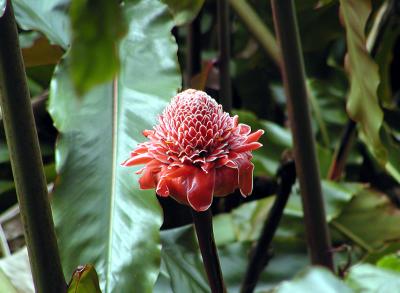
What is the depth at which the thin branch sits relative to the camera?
62 cm

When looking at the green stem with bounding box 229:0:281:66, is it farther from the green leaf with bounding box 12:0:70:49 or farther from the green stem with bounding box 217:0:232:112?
the green leaf with bounding box 12:0:70:49

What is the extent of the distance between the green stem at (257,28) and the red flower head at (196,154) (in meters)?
0.46

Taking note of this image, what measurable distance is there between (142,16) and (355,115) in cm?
24

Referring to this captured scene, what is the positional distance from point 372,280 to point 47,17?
19.2 inches

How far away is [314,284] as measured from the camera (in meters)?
0.35

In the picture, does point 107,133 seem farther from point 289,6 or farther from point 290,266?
point 290,266

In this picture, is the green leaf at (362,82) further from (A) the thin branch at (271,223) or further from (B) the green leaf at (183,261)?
(B) the green leaf at (183,261)

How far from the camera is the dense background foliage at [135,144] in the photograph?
15.6 inches

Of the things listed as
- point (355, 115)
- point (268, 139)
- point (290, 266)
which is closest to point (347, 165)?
point (268, 139)

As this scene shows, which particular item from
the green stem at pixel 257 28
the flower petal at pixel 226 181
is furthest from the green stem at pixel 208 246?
the green stem at pixel 257 28

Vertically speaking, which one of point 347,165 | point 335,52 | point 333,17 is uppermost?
point 333,17

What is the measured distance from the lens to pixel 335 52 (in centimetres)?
121

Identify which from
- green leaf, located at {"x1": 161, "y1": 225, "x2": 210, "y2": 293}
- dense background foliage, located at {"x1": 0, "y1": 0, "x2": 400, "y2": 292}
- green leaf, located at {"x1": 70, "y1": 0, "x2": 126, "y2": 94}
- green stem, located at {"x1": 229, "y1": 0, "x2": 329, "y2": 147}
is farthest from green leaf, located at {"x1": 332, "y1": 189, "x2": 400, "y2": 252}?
green leaf, located at {"x1": 70, "y1": 0, "x2": 126, "y2": 94}

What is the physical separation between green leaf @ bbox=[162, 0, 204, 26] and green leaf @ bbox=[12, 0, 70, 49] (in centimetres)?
11
